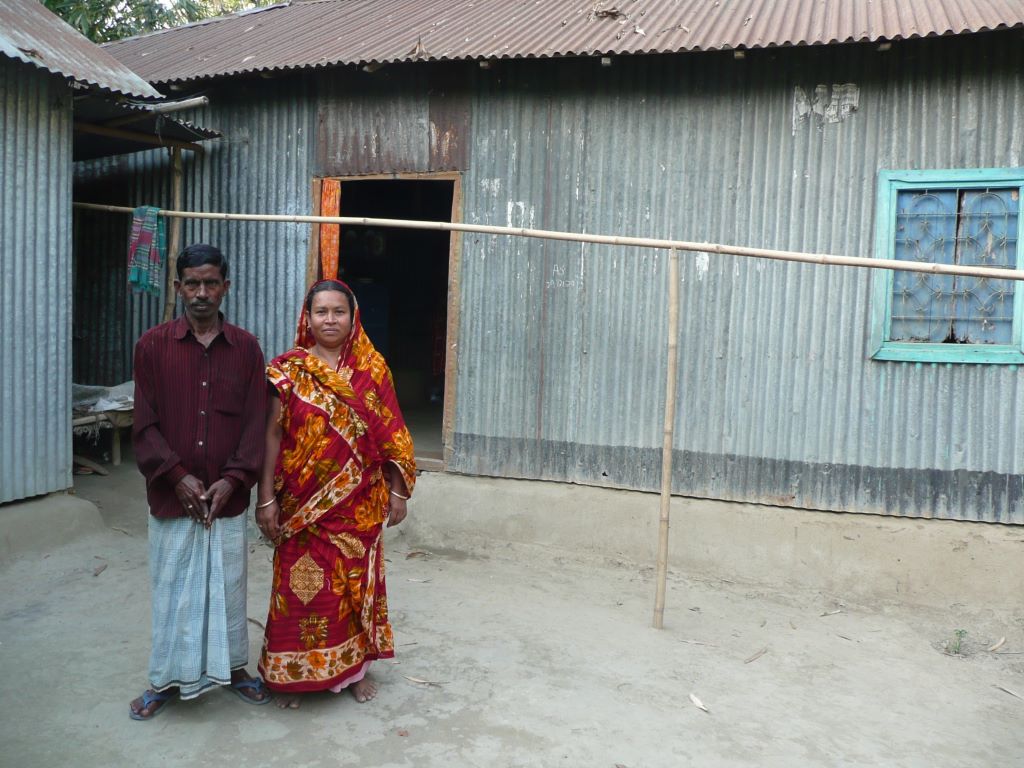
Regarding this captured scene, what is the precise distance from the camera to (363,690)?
11.3 feet

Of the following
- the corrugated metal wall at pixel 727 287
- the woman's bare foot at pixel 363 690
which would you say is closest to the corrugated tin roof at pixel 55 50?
the corrugated metal wall at pixel 727 287

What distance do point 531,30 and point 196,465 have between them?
4.29 m

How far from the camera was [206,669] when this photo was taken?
10.5 ft

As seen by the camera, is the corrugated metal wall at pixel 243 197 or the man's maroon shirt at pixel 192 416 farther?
the corrugated metal wall at pixel 243 197

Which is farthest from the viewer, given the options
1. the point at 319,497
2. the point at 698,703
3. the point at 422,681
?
the point at 422,681

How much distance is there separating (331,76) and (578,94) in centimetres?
194

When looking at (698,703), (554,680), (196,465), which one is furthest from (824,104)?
(196,465)

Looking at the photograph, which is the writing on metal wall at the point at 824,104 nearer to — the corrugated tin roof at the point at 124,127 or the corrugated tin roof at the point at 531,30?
the corrugated tin roof at the point at 531,30

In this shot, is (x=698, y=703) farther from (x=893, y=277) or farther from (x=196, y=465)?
(x=893, y=277)

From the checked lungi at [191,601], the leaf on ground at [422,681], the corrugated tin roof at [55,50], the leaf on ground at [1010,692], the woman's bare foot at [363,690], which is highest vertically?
the corrugated tin roof at [55,50]

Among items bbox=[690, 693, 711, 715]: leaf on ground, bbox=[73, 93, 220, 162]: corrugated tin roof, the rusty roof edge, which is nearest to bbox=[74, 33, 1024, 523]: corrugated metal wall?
the rusty roof edge

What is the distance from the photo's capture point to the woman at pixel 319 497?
3246 mm

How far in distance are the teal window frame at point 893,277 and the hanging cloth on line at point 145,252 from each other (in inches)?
193

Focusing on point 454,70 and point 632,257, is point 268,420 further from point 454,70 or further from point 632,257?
point 454,70
